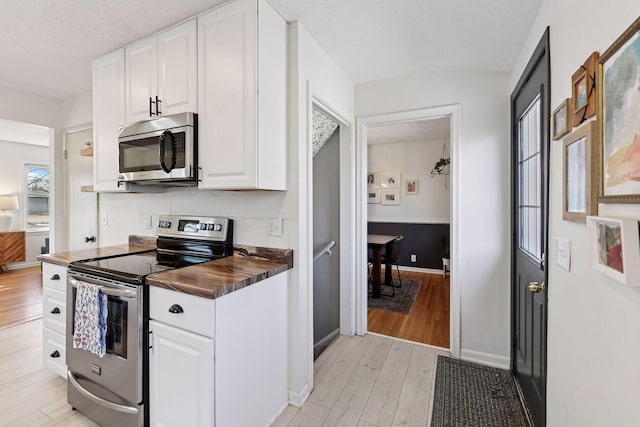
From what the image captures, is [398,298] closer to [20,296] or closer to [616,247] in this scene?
[616,247]

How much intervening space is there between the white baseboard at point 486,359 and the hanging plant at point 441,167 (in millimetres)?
3367

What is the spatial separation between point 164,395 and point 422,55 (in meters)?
2.69

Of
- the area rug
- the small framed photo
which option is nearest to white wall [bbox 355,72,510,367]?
the area rug

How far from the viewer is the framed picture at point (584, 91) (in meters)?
0.97

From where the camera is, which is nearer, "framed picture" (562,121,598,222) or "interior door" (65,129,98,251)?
"framed picture" (562,121,598,222)

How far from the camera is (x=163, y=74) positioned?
2043 mm

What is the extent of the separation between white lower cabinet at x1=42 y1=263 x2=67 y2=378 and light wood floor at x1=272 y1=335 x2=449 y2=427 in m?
1.60

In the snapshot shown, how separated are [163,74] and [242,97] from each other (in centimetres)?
76

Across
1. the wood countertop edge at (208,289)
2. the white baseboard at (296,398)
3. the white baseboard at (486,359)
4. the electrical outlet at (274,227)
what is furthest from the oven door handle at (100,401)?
the white baseboard at (486,359)

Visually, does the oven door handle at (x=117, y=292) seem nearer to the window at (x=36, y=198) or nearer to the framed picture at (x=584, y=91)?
the framed picture at (x=584, y=91)

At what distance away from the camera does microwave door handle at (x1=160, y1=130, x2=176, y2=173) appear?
191 cm

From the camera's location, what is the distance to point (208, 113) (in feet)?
6.06

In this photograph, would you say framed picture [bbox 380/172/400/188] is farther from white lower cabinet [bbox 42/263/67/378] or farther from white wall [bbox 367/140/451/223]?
white lower cabinet [bbox 42/263/67/378]

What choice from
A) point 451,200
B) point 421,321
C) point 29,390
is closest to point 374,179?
point 421,321
